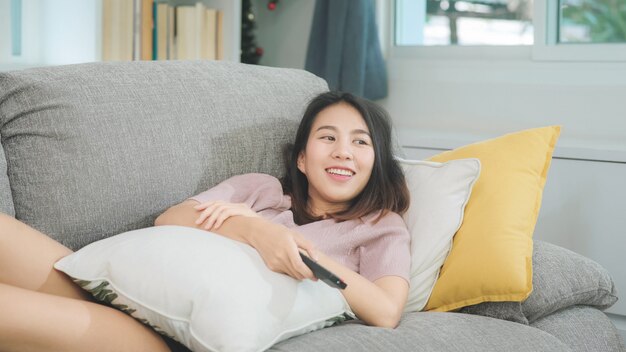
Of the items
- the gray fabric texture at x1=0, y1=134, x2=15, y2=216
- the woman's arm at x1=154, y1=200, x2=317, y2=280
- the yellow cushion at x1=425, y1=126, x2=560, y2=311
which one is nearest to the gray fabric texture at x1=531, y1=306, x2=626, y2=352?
the yellow cushion at x1=425, y1=126, x2=560, y2=311

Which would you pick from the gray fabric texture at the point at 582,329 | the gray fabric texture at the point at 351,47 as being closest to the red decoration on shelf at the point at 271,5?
the gray fabric texture at the point at 351,47

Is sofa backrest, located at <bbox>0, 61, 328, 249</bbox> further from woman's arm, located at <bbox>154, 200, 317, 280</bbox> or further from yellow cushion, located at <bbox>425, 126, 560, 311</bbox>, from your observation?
yellow cushion, located at <bbox>425, 126, 560, 311</bbox>

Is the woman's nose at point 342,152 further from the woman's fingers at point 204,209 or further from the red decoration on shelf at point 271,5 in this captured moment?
the red decoration on shelf at point 271,5

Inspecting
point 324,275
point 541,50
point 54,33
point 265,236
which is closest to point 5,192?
point 265,236

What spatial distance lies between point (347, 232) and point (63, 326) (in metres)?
0.64

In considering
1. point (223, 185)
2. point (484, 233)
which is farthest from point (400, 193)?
point (223, 185)

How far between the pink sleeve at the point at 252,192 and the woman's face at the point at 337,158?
79 millimetres

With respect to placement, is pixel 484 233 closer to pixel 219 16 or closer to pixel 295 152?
pixel 295 152

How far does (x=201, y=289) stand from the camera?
49.5 inches

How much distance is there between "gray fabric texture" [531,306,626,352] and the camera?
66.9 inches

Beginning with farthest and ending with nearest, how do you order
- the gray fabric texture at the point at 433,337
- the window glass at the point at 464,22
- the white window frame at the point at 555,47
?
1. the window glass at the point at 464,22
2. the white window frame at the point at 555,47
3. the gray fabric texture at the point at 433,337

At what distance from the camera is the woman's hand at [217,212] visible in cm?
157

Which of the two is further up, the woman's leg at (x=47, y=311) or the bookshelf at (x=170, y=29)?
the bookshelf at (x=170, y=29)

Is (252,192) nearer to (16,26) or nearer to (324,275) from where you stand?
(324,275)
